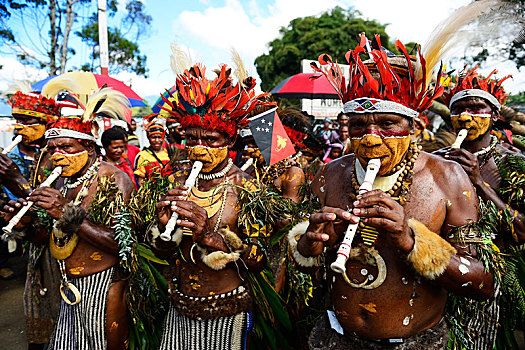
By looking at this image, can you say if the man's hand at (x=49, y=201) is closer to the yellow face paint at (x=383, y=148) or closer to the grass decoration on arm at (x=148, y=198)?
the grass decoration on arm at (x=148, y=198)

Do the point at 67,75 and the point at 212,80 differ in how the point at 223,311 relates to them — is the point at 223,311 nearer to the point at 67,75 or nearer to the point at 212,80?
the point at 212,80

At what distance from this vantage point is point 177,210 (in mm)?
2289

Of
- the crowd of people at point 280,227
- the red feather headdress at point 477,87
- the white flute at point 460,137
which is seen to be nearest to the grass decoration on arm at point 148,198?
the crowd of people at point 280,227

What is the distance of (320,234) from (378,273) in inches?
18.4

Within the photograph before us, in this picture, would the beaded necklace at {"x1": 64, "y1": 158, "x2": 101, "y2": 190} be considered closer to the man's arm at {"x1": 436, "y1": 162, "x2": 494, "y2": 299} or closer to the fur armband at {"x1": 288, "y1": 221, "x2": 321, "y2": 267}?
the fur armband at {"x1": 288, "y1": 221, "x2": 321, "y2": 267}

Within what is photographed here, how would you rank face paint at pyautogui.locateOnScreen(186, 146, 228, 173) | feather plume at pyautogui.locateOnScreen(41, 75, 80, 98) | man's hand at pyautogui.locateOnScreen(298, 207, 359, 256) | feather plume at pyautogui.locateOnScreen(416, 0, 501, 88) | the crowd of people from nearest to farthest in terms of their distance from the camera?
1. man's hand at pyautogui.locateOnScreen(298, 207, 359, 256)
2. the crowd of people
3. feather plume at pyautogui.locateOnScreen(416, 0, 501, 88)
4. face paint at pyautogui.locateOnScreen(186, 146, 228, 173)
5. feather plume at pyautogui.locateOnScreen(41, 75, 80, 98)

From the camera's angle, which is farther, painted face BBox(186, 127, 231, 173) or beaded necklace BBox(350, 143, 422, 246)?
painted face BBox(186, 127, 231, 173)

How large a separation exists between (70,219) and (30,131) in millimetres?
1735

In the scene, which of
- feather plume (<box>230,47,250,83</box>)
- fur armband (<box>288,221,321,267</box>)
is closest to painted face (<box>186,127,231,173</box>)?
feather plume (<box>230,47,250,83</box>)

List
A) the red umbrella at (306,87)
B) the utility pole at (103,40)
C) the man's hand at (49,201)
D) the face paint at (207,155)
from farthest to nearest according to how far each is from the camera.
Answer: the utility pole at (103,40) → the red umbrella at (306,87) → the man's hand at (49,201) → the face paint at (207,155)

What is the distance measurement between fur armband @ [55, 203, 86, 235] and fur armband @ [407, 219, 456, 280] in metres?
2.46

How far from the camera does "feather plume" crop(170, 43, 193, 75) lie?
10.4 feet

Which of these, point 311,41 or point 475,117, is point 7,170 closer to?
point 475,117

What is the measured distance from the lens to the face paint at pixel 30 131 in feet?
13.1
